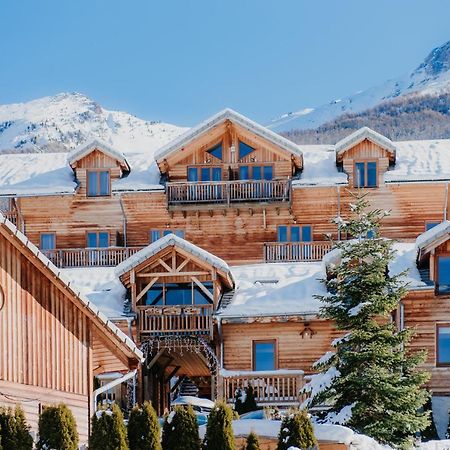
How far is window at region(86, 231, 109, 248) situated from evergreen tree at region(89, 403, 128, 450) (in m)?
27.2

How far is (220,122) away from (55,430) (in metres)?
26.9

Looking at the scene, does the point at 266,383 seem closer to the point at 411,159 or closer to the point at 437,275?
the point at 437,275

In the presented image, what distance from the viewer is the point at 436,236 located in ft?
110

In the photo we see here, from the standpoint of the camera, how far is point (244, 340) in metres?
34.6

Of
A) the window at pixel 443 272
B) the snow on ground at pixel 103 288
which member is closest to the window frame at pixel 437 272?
the window at pixel 443 272

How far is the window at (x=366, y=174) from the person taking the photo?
149 feet

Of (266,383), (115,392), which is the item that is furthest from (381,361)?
(115,392)

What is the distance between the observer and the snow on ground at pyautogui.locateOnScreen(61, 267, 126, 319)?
3472cm

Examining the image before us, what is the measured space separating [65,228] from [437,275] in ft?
59.6

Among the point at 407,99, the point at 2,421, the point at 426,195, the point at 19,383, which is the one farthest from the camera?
the point at 407,99

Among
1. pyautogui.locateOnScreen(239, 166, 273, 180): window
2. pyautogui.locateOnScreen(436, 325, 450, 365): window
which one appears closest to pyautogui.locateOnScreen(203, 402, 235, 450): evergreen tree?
pyautogui.locateOnScreen(436, 325, 450, 365): window

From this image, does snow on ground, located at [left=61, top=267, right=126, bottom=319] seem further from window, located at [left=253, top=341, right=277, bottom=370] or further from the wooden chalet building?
window, located at [left=253, top=341, right=277, bottom=370]

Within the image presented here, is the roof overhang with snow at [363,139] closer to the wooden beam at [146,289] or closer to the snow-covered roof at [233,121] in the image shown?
the snow-covered roof at [233,121]

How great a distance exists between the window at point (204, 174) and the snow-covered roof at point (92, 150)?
111 inches
